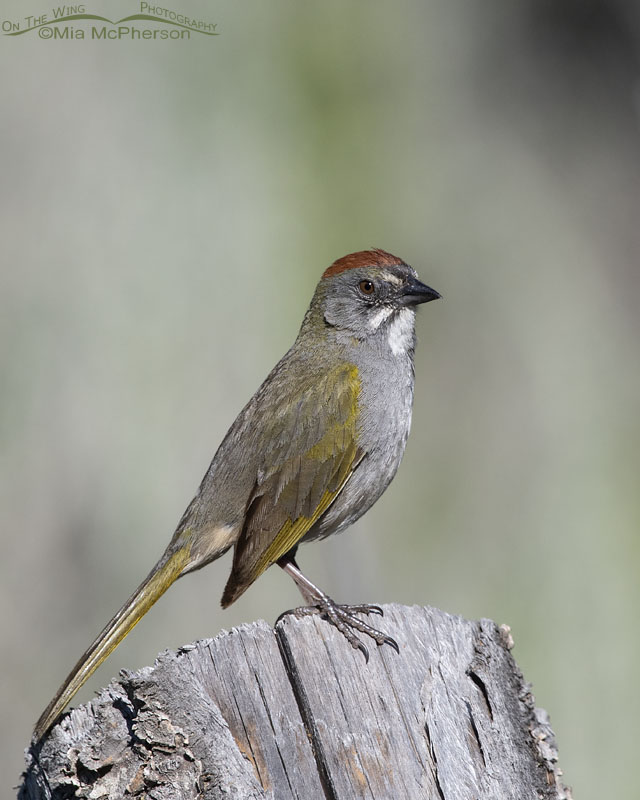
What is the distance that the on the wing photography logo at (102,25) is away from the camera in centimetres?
675

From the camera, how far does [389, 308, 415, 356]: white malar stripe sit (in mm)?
5250

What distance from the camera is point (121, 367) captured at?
6.96m

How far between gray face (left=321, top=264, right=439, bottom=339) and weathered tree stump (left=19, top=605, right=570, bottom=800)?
7.16 ft

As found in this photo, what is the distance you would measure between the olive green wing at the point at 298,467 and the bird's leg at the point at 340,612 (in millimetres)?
256

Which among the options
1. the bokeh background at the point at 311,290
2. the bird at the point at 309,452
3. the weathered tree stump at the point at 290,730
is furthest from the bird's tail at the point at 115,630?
the bokeh background at the point at 311,290

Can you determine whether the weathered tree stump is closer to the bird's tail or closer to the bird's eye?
the bird's tail

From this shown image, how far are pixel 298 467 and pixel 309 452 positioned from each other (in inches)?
3.5

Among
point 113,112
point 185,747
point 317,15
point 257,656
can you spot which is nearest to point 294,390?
point 257,656

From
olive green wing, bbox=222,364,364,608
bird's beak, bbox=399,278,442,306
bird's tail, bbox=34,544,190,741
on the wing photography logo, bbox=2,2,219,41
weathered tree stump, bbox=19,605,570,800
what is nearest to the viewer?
weathered tree stump, bbox=19,605,570,800

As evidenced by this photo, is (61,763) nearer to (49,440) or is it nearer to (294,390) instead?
(294,390)

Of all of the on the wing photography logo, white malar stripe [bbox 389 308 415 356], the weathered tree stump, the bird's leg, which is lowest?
the weathered tree stump

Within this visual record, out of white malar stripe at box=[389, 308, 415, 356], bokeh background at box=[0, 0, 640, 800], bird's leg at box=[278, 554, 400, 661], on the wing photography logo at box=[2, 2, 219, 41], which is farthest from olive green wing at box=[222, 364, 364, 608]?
on the wing photography logo at box=[2, 2, 219, 41]

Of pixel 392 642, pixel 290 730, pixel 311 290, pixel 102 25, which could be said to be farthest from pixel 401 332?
pixel 102 25

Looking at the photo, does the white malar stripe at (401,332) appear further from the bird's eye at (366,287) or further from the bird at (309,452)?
the bird's eye at (366,287)
